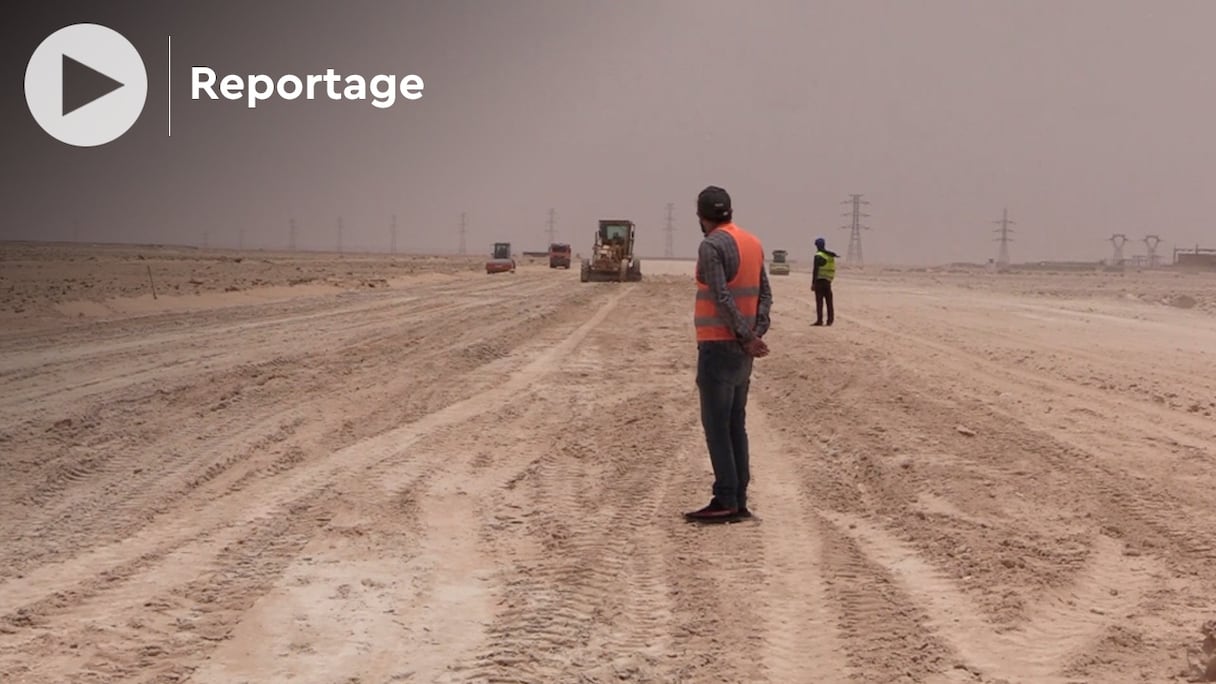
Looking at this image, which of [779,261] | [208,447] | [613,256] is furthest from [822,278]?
[779,261]

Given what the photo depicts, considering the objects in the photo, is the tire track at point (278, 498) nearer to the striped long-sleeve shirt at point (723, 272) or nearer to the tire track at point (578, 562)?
the tire track at point (578, 562)

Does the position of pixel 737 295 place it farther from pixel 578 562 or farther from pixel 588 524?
pixel 578 562

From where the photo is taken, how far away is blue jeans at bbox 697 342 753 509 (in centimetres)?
645

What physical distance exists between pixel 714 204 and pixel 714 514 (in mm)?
1812

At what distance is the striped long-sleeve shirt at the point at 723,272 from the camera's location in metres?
6.33

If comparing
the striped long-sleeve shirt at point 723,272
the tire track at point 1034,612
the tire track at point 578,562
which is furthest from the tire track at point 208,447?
the tire track at point 1034,612

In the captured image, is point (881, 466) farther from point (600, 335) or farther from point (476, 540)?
point (600, 335)

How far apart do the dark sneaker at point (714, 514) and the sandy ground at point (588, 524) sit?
137mm

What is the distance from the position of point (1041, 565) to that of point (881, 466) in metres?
2.39

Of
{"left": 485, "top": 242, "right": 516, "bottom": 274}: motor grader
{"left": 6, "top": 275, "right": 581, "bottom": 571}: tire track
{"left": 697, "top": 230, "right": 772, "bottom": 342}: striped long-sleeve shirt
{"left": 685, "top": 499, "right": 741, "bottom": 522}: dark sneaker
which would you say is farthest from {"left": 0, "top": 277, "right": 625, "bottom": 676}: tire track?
{"left": 485, "top": 242, "right": 516, "bottom": 274}: motor grader

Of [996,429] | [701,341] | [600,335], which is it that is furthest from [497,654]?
[600,335]

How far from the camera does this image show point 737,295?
21.1 ft

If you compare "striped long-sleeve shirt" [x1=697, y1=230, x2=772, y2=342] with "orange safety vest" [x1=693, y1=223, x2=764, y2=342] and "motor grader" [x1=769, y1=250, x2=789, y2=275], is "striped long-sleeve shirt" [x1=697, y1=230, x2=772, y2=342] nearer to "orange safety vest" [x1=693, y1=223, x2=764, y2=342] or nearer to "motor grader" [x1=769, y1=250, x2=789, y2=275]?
"orange safety vest" [x1=693, y1=223, x2=764, y2=342]

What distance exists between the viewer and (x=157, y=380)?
12539 mm
